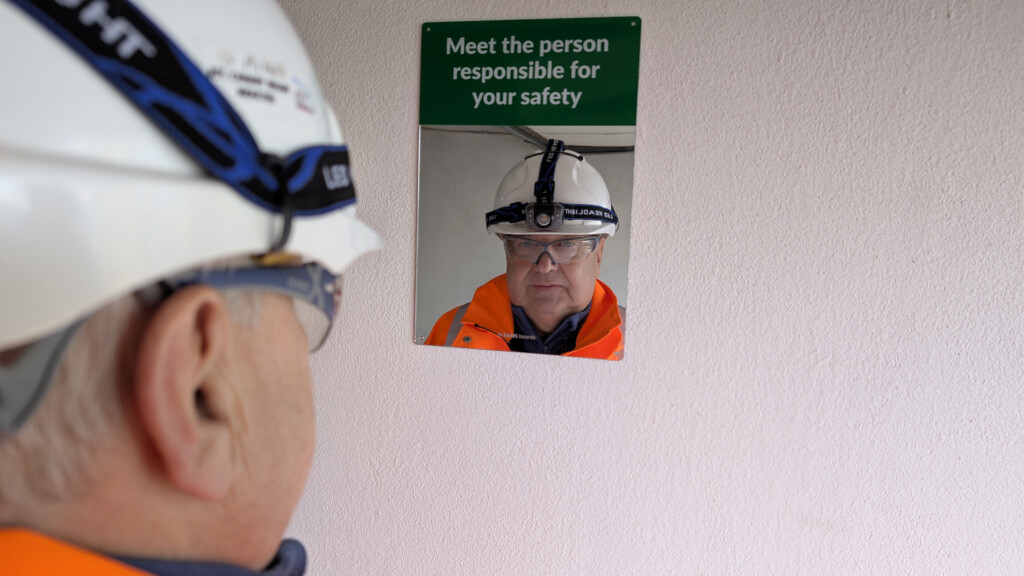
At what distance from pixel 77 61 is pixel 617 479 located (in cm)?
136

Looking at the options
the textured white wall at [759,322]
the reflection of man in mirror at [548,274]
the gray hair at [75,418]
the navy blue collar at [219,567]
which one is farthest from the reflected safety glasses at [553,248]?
the gray hair at [75,418]

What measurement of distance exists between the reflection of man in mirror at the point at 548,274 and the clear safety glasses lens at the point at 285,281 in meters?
0.90

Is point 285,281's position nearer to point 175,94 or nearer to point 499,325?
point 175,94

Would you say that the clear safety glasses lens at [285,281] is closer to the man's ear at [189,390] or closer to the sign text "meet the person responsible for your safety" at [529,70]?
the man's ear at [189,390]

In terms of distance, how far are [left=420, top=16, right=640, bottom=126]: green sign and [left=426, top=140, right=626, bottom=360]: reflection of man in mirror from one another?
106mm

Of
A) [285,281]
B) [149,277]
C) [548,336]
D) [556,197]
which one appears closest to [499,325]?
[548,336]

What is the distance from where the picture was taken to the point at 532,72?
143 centimetres

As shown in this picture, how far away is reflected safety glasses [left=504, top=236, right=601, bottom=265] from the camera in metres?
1.44

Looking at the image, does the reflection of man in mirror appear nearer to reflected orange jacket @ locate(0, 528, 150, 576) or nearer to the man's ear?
the man's ear

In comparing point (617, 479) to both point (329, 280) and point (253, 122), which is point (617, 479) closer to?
point (329, 280)

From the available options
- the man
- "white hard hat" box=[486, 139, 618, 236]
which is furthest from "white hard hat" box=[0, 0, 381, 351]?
"white hard hat" box=[486, 139, 618, 236]

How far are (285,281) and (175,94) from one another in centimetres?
16

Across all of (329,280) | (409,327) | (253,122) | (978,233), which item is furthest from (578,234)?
(253,122)

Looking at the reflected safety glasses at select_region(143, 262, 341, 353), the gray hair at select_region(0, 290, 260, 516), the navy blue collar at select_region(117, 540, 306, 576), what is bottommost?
the navy blue collar at select_region(117, 540, 306, 576)
